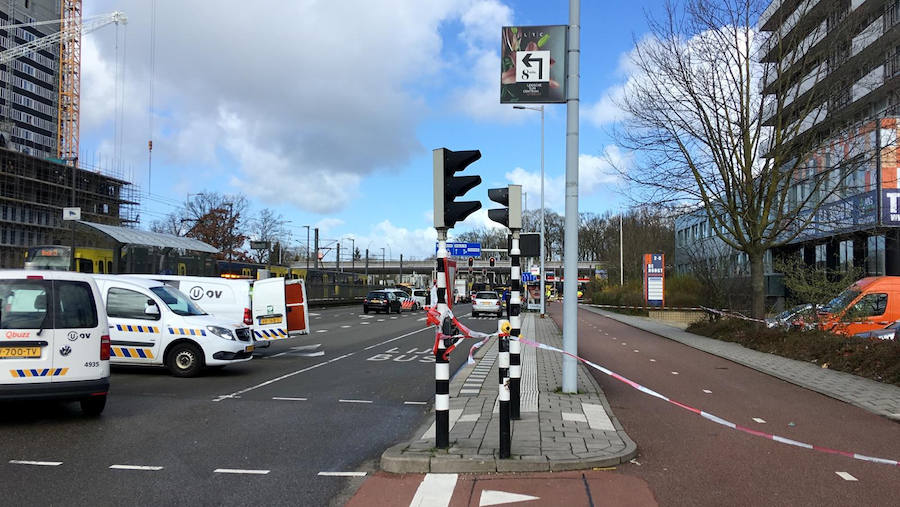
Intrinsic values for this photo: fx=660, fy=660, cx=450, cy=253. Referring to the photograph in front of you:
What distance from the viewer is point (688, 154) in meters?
19.6

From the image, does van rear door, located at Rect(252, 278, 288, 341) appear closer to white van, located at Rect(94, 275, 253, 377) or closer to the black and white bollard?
white van, located at Rect(94, 275, 253, 377)

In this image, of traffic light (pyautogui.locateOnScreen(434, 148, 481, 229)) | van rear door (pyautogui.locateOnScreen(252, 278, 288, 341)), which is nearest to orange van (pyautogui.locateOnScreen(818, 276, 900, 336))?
traffic light (pyautogui.locateOnScreen(434, 148, 481, 229))

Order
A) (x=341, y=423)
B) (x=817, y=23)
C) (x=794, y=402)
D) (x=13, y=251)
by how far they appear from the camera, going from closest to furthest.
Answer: (x=341, y=423) < (x=794, y=402) < (x=817, y=23) < (x=13, y=251)

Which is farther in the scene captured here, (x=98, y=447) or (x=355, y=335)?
(x=355, y=335)

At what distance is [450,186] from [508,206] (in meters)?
0.89

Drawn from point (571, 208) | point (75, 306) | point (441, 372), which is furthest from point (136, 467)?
point (571, 208)

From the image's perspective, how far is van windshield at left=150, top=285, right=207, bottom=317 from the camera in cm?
1154

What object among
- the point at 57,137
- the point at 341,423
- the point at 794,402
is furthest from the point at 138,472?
the point at 57,137

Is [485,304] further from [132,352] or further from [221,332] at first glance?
[132,352]

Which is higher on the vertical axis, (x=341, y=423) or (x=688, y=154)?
(x=688, y=154)

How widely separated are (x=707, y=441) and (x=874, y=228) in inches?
698

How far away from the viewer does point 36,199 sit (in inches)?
3022

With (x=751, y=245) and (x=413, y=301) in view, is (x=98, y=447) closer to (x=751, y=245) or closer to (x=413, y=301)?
(x=751, y=245)

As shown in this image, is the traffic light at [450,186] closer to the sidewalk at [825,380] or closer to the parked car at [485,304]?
the sidewalk at [825,380]
